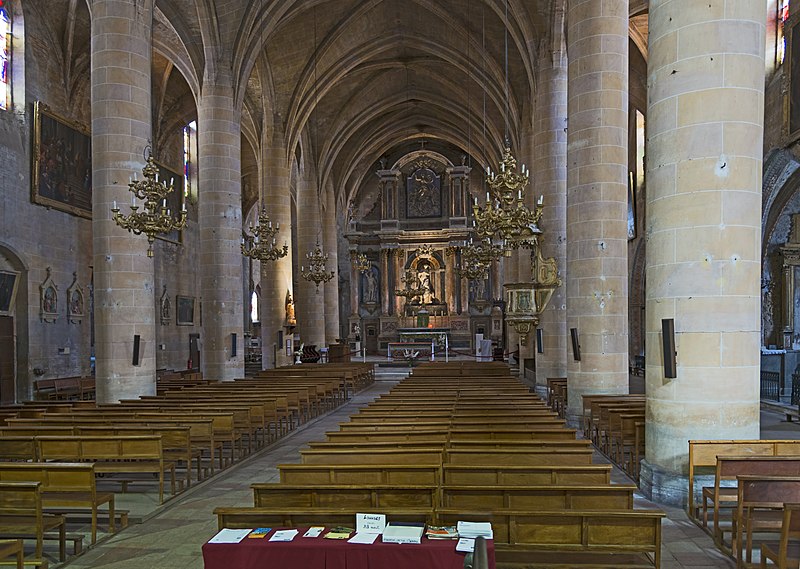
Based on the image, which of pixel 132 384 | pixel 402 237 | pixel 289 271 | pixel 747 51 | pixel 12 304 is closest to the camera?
pixel 747 51

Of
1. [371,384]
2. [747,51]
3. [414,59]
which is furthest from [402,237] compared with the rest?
[747,51]

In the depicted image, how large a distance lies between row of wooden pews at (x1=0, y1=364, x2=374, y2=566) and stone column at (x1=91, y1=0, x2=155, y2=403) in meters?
1.19

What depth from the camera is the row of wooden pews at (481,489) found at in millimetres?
4109

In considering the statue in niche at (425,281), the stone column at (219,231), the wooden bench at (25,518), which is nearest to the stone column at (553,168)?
the stone column at (219,231)

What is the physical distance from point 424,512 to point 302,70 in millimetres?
24712

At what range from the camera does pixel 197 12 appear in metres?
18.1

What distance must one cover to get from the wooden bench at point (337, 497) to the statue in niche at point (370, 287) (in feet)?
121

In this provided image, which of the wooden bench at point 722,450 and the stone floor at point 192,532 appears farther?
the wooden bench at point 722,450

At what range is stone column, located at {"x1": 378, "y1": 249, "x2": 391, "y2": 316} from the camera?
1615 inches

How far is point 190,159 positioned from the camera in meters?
27.7

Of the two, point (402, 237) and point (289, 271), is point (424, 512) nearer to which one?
point (289, 271)

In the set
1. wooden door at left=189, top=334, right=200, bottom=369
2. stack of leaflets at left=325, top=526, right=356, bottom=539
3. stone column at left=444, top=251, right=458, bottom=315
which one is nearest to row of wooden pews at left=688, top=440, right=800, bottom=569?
stack of leaflets at left=325, top=526, right=356, bottom=539

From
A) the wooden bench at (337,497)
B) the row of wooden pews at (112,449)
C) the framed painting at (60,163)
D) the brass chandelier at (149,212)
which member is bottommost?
the row of wooden pews at (112,449)

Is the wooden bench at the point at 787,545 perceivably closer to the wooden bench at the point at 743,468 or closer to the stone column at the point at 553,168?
the wooden bench at the point at 743,468
